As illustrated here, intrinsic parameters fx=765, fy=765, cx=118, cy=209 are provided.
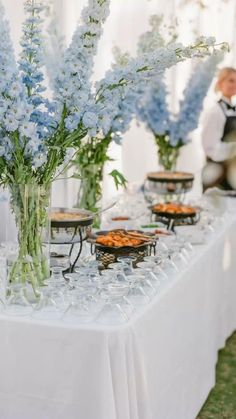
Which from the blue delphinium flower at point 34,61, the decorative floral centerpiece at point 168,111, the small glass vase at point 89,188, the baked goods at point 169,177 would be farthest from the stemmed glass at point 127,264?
the decorative floral centerpiece at point 168,111

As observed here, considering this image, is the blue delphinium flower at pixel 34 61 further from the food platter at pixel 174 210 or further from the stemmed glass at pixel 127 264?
the food platter at pixel 174 210

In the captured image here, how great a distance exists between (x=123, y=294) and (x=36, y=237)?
285 millimetres

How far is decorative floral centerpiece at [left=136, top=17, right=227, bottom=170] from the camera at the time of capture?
3.76m

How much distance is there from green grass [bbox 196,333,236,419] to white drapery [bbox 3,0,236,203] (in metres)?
1.05

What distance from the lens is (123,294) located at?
2.09 metres

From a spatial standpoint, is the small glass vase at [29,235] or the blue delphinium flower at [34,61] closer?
the blue delphinium flower at [34,61]

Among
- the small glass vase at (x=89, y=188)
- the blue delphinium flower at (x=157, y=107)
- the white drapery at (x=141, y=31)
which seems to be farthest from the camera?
the blue delphinium flower at (x=157, y=107)

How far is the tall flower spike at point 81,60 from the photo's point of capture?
6.42ft

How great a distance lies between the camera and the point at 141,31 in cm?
457

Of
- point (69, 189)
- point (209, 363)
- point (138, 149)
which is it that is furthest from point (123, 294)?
point (138, 149)

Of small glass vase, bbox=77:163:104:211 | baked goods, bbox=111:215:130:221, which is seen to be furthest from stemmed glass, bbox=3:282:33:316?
baked goods, bbox=111:215:130:221

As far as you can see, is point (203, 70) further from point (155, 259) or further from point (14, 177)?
point (14, 177)

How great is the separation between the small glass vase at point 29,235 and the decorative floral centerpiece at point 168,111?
5.81 feet

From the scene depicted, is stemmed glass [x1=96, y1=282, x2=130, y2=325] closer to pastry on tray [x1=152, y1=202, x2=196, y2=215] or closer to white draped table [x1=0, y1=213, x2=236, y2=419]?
white draped table [x1=0, y1=213, x2=236, y2=419]
